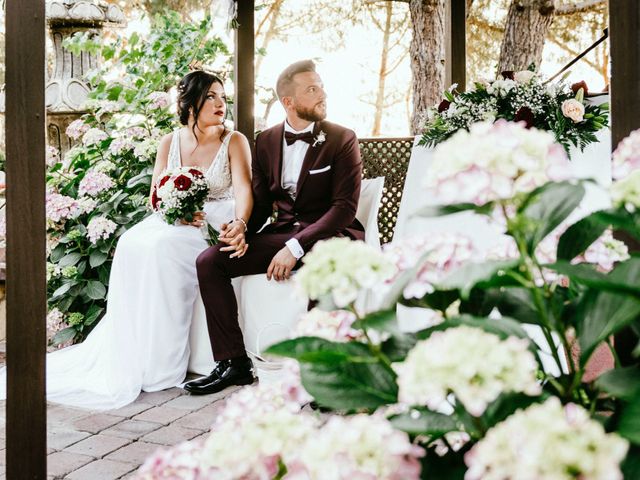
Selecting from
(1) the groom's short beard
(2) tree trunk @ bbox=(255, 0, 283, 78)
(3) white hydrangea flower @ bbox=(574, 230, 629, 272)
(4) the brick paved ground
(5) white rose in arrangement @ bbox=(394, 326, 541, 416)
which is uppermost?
(2) tree trunk @ bbox=(255, 0, 283, 78)

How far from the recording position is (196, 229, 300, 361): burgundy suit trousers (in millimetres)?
3496

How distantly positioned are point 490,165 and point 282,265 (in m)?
2.89

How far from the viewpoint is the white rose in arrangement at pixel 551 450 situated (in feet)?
1.33

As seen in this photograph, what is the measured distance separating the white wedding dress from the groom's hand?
1.64ft

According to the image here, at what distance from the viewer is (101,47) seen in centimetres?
520

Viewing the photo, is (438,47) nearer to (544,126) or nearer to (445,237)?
(544,126)

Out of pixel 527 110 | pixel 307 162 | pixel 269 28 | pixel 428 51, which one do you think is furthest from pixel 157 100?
pixel 269 28

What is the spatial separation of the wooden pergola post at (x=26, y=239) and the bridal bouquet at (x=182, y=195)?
1.81m

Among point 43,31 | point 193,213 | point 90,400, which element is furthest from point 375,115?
point 43,31

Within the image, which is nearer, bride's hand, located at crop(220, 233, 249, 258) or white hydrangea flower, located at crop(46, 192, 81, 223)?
bride's hand, located at crop(220, 233, 249, 258)

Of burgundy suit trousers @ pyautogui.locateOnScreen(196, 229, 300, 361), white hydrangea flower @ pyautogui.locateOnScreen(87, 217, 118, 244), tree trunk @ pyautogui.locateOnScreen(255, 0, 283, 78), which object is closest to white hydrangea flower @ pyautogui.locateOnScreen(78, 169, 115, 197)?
white hydrangea flower @ pyautogui.locateOnScreen(87, 217, 118, 244)

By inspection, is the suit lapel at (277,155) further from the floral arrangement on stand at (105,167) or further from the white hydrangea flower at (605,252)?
the white hydrangea flower at (605,252)

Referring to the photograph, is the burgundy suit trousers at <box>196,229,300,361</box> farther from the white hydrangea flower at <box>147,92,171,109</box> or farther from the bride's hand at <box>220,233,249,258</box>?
the white hydrangea flower at <box>147,92,171,109</box>

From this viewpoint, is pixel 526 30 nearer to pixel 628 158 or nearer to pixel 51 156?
pixel 51 156
